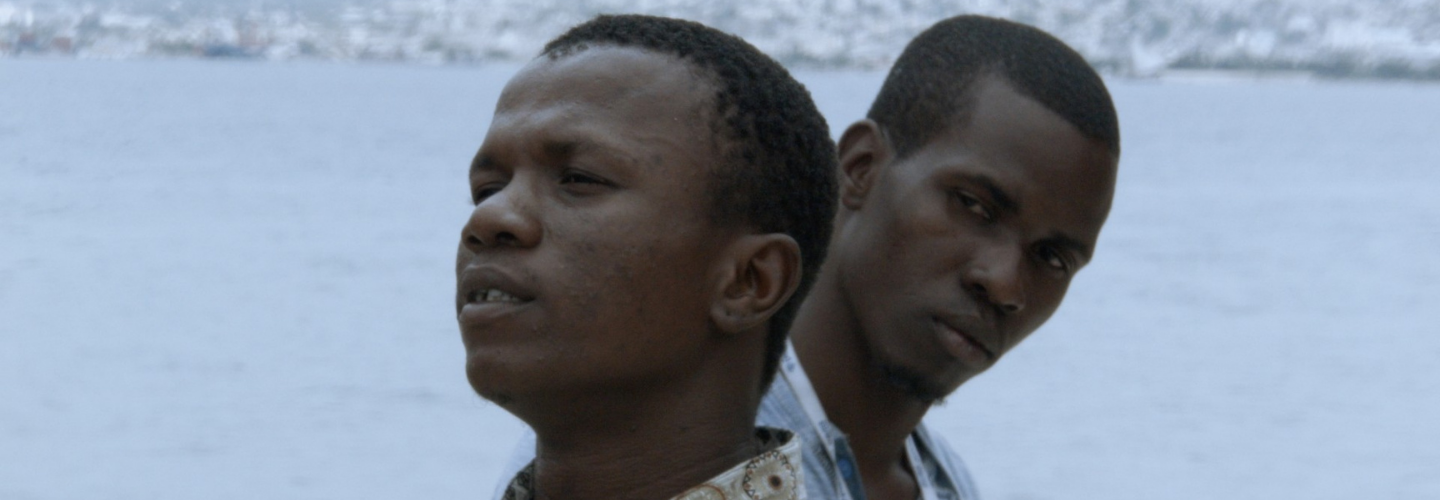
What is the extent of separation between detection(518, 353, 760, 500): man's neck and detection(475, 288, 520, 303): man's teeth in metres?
0.14

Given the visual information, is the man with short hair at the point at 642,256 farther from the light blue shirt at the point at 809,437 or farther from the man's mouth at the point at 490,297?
the light blue shirt at the point at 809,437

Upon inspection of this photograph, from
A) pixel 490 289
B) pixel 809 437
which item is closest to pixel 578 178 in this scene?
pixel 490 289

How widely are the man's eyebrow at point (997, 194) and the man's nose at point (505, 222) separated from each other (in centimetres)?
113

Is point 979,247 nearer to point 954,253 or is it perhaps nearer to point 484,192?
point 954,253

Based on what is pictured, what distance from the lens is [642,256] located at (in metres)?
2.00

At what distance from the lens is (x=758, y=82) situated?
215 cm

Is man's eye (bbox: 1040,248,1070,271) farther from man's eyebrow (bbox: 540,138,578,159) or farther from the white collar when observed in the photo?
man's eyebrow (bbox: 540,138,578,159)

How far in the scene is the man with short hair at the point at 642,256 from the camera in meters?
1.98

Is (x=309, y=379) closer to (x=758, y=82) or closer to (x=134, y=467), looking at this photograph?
(x=134, y=467)

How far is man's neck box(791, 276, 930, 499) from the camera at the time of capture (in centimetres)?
297

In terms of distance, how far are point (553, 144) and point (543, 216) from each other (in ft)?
0.30

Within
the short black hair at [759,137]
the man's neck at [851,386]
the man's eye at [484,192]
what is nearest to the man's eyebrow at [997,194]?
the man's neck at [851,386]

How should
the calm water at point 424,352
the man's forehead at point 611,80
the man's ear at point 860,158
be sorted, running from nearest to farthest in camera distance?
the man's forehead at point 611,80
the man's ear at point 860,158
the calm water at point 424,352

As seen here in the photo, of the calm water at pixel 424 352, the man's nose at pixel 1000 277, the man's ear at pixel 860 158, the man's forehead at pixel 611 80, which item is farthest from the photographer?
the calm water at pixel 424 352
